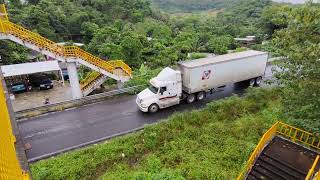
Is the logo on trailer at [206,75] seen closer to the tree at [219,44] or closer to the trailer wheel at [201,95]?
the trailer wheel at [201,95]

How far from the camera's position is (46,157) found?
542 inches


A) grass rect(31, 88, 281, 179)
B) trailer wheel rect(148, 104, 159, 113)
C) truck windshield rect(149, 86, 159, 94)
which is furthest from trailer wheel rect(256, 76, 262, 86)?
trailer wheel rect(148, 104, 159, 113)

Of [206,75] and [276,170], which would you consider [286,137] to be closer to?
[276,170]

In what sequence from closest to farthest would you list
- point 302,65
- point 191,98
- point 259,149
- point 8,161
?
point 8,161
point 302,65
point 259,149
point 191,98

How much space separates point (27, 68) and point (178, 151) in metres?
17.2

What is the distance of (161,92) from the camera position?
58.7 ft

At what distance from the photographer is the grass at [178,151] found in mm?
12062

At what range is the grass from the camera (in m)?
12.1

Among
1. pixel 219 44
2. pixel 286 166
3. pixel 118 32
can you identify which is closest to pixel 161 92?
pixel 286 166

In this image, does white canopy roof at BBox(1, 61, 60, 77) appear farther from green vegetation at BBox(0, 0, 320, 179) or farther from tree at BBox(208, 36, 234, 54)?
tree at BBox(208, 36, 234, 54)

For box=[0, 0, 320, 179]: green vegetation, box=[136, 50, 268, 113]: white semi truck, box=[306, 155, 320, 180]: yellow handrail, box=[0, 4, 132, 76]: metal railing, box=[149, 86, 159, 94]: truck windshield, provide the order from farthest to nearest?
box=[0, 4, 132, 76]: metal railing, box=[149, 86, 159, 94]: truck windshield, box=[136, 50, 268, 113]: white semi truck, box=[0, 0, 320, 179]: green vegetation, box=[306, 155, 320, 180]: yellow handrail

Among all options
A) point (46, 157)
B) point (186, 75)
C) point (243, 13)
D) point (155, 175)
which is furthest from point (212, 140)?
point (243, 13)

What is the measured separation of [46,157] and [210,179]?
8507mm

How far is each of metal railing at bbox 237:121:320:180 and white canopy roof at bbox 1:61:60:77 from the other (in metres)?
19.5
